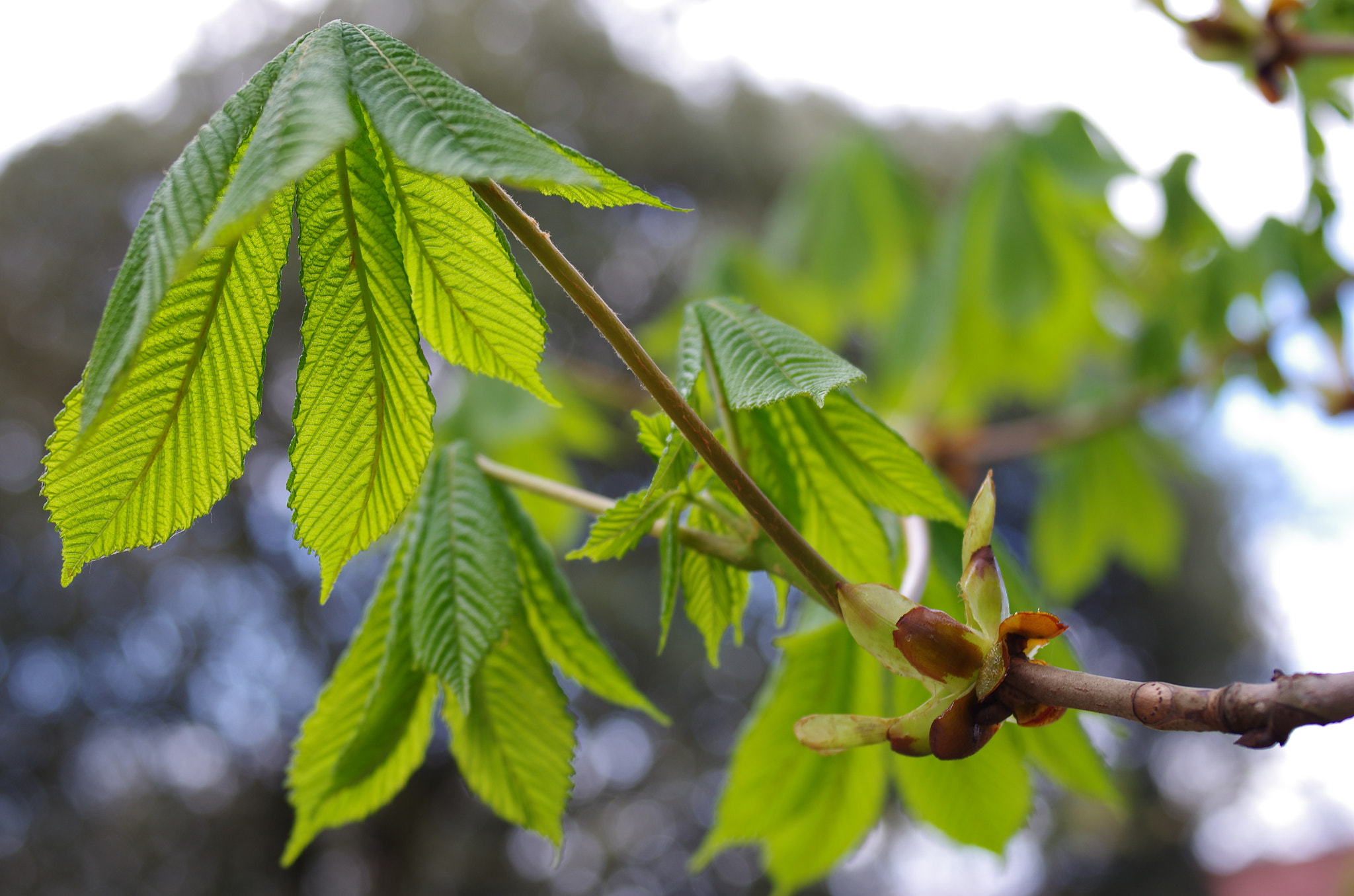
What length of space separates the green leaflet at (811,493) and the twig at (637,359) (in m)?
0.09

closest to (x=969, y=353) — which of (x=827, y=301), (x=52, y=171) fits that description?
(x=827, y=301)

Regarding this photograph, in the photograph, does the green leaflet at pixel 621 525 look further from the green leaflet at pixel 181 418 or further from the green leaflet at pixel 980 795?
the green leaflet at pixel 980 795

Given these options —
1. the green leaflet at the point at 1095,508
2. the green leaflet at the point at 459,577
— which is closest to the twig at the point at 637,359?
the green leaflet at the point at 459,577

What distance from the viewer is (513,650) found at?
0.34 m

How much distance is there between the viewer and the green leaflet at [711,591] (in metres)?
0.29

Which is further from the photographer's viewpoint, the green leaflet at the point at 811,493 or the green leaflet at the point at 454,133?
the green leaflet at the point at 811,493

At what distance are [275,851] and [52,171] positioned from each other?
265 cm

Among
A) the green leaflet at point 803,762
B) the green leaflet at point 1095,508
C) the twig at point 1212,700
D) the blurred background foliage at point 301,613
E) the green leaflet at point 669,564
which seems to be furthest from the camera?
the blurred background foliage at point 301,613

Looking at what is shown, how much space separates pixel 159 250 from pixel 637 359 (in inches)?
4.6

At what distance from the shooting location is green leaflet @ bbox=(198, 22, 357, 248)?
169mm

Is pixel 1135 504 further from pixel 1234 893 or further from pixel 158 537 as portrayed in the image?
pixel 1234 893

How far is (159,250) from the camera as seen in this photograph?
19 cm

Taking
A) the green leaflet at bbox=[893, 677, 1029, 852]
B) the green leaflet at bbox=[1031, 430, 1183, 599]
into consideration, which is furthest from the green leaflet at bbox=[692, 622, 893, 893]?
the green leaflet at bbox=[1031, 430, 1183, 599]

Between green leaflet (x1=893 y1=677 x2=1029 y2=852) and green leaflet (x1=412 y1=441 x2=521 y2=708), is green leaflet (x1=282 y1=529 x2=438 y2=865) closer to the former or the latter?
green leaflet (x1=412 y1=441 x2=521 y2=708)
